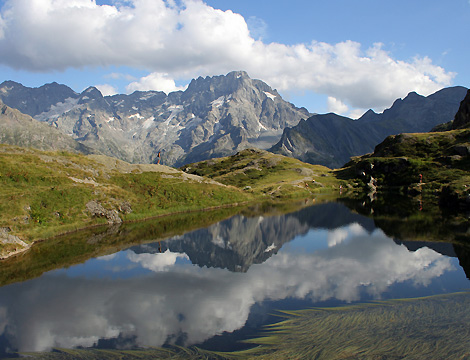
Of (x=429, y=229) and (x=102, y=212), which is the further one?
(x=102, y=212)

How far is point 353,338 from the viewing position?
19.5 metres

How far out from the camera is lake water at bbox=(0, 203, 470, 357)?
71.5ft

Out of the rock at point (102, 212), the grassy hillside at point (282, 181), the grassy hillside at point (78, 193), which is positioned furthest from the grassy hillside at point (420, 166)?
the rock at point (102, 212)

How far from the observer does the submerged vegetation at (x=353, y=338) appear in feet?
58.3

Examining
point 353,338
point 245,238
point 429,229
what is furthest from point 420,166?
point 353,338

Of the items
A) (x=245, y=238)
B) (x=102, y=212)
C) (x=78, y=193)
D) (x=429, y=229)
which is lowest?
(x=245, y=238)

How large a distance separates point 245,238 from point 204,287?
24677 mm

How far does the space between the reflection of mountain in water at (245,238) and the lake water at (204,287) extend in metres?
0.34

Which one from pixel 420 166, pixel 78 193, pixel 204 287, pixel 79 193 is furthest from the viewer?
pixel 420 166

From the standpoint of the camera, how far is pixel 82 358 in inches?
733

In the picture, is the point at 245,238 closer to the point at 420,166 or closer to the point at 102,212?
the point at 102,212

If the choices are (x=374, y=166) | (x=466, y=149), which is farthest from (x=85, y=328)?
(x=374, y=166)

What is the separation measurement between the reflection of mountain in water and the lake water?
345 millimetres

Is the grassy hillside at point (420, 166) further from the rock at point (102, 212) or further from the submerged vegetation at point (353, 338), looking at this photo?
the rock at point (102, 212)
